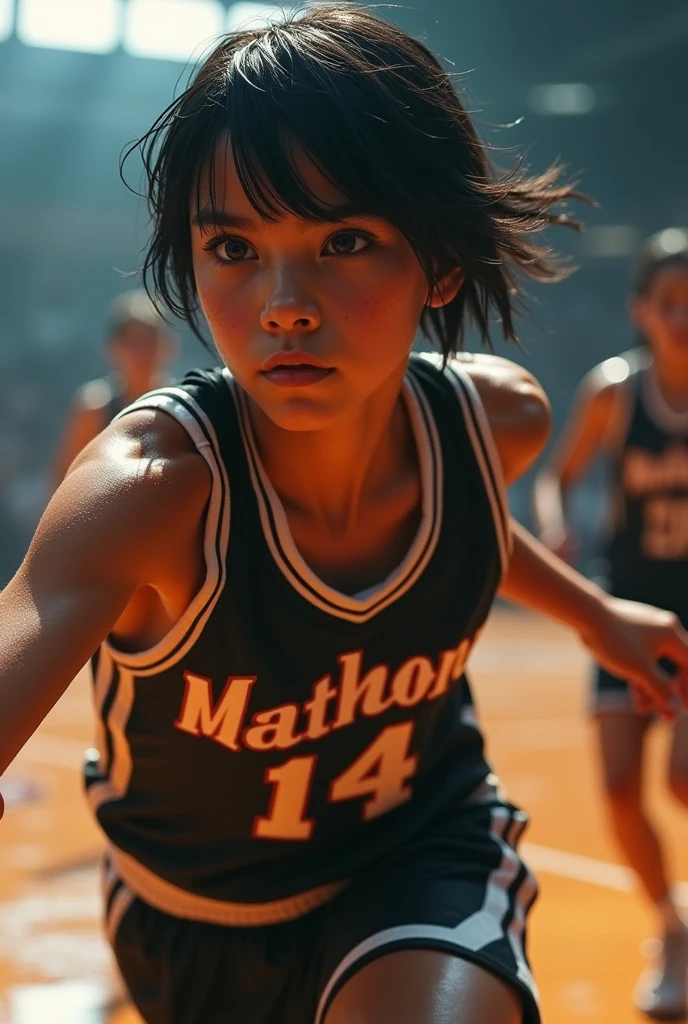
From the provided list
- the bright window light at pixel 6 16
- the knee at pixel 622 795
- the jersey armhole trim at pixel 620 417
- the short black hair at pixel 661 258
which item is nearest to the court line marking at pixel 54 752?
the jersey armhole trim at pixel 620 417

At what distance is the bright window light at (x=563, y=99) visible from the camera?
16.2 meters

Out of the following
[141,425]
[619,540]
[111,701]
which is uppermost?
[141,425]

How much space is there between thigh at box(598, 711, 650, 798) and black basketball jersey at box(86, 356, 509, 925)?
1.43 meters

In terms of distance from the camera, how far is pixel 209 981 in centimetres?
182

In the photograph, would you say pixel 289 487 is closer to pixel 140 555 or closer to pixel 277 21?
pixel 140 555

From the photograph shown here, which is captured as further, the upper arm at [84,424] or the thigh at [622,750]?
the upper arm at [84,424]

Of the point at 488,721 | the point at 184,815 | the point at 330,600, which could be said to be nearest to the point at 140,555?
the point at 330,600

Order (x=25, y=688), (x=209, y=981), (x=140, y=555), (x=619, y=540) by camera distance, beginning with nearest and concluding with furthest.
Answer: (x=25, y=688), (x=140, y=555), (x=209, y=981), (x=619, y=540)

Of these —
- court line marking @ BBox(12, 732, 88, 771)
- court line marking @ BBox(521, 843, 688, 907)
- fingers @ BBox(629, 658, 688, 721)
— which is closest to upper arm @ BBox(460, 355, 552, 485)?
fingers @ BBox(629, 658, 688, 721)

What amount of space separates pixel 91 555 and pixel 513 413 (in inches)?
31.9

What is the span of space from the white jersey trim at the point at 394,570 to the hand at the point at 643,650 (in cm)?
38

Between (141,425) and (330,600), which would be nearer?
(141,425)

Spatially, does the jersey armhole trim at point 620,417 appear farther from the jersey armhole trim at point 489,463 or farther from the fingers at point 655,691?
the jersey armhole trim at point 489,463

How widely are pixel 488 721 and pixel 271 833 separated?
503 centimetres
